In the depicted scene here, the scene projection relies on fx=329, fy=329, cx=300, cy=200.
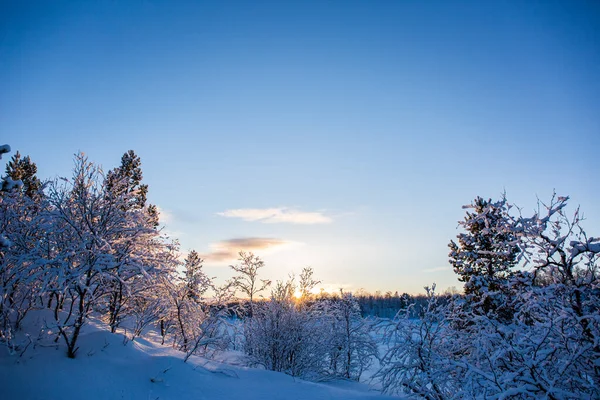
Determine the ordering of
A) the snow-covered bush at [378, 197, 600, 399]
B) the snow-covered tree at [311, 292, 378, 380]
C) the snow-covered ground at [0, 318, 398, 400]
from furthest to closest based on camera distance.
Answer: the snow-covered tree at [311, 292, 378, 380], the snow-covered ground at [0, 318, 398, 400], the snow-covered bush at [378, 197, 600, 399]

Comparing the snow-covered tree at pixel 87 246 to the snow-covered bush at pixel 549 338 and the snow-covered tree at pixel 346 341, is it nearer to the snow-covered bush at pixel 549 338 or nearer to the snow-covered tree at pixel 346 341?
the snow-covered bush at pixel 549 338

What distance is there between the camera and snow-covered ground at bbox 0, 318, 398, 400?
30.7 feet

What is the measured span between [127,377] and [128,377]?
3cm

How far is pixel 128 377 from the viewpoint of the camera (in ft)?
35.3

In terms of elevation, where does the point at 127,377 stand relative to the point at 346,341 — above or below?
above

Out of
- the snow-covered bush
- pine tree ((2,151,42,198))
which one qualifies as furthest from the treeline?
pine tree ((2,151,42,198))

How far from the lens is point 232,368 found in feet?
46.1

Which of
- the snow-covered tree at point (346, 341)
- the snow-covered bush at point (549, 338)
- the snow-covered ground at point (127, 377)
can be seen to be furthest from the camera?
the snow-covered tree at point (346, 341)

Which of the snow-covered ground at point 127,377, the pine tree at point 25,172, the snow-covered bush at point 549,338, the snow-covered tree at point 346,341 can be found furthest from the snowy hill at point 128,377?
the pine tree at point 25,172

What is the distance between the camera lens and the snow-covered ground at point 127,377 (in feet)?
30.7

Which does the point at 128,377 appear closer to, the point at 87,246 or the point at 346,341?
the point at 87,246

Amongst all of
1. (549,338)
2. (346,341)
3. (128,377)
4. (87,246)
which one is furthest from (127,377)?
(346,341)

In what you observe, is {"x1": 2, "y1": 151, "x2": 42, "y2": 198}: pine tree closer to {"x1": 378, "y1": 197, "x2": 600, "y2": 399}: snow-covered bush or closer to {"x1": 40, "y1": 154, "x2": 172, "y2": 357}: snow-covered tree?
{"x1": 40, "y1": 154, "x2": 172, "y2": 357}: snow-covered tree

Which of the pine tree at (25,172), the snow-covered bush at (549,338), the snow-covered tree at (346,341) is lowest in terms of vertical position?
the snow-covered tree at (346,341)
